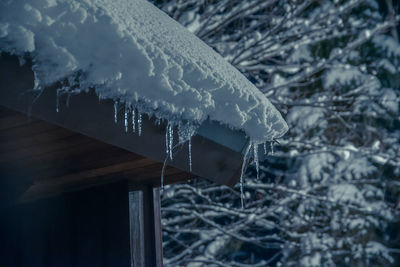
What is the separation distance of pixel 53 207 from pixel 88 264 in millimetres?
360

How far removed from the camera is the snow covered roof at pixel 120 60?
2.77 ft

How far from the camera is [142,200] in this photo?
2018mm

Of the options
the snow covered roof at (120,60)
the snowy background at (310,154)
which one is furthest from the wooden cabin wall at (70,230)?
the snowy background at (310,154)

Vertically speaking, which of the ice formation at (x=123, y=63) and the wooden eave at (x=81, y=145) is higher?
the ice formation at (x=123, y=63)

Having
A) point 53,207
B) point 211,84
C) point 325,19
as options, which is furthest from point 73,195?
point 325,19

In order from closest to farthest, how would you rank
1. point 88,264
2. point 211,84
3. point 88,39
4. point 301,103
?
point 88,39 < point 211,84 < point 88,264 < point 301,103

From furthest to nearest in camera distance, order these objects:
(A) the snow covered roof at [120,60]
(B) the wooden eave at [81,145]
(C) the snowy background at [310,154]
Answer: (C) the snowy background at [310,154] < (B) the wooden eave at [81,145] < (A) the snow covered roof at [120,60]

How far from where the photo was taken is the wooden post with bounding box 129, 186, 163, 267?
1.88 meters

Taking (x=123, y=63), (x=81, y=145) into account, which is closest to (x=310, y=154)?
(x=81, y=145)

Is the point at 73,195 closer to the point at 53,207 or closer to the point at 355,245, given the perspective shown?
the point at 53,207

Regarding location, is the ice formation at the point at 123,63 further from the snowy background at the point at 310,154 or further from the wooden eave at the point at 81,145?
the snowy background at the point at 310,154

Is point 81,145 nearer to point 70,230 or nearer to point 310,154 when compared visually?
point 70,230

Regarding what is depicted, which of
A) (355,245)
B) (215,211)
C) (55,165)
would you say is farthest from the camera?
(355,245)

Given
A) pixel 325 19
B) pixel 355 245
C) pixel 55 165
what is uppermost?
pixel 325 19
